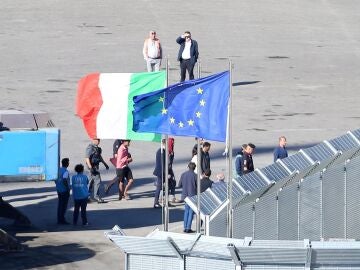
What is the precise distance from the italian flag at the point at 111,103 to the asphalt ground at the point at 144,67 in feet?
7.91

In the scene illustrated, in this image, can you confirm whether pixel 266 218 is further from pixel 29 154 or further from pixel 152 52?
pixel 152 52

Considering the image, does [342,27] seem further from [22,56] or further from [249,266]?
[249,266]

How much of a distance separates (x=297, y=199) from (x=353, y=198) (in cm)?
165

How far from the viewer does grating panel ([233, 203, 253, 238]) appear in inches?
716

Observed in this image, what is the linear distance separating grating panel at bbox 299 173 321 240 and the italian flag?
259 centimetres

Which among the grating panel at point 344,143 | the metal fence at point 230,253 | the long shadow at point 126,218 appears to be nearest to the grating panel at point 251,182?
the grating panel at point 344,143

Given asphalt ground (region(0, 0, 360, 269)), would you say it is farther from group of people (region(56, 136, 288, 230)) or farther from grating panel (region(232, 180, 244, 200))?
grating panel (region(232, 180, 244, 200))

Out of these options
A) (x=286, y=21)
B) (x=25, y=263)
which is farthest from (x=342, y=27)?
(x=25, y=263)

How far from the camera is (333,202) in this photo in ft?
68.0

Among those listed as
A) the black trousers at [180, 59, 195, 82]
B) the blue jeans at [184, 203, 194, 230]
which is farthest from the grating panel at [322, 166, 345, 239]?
the black trousers at [180, 59, 195, 82]

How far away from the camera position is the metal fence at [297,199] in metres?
18.3

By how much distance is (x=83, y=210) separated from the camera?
24.3m

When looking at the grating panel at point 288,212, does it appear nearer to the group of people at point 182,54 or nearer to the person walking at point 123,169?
the person walking at point 123,169

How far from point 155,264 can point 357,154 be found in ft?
23.1
